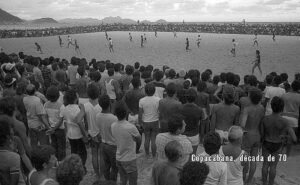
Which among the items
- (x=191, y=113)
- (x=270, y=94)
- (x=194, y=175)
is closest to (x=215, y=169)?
(x=194, y=175)

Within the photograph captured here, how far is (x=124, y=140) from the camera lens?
425 centimetres

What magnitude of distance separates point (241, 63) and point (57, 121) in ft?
54.6

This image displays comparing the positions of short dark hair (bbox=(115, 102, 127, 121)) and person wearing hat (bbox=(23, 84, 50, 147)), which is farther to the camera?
person wearing hat (bbox=(23, 84, 50, 147))

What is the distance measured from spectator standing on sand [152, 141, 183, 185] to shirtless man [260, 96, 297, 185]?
7.40 feet

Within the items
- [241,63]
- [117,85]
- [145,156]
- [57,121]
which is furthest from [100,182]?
[241,63]

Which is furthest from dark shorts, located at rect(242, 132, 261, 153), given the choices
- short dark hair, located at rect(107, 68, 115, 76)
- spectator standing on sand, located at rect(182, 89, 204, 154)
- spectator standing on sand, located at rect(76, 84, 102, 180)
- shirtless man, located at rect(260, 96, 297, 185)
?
short dark hair, located at rect(107, 68, 115, 76)

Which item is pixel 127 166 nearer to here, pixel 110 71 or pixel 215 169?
pixel 215 169

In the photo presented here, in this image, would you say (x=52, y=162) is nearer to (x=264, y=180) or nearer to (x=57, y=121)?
(x=57, y=121)

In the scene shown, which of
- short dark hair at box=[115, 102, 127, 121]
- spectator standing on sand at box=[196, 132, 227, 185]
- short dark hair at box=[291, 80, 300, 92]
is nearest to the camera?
spectator standing on sand at box=[196, 132, 227, 185]

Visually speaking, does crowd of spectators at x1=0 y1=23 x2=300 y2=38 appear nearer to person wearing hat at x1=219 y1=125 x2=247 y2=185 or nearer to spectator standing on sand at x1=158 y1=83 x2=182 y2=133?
spectator standing on sand at x1=158 y1=83 x2=182 y2=133

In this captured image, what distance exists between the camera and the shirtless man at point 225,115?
493cm

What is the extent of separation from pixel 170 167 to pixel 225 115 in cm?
212

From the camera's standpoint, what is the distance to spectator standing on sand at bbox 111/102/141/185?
4.21m

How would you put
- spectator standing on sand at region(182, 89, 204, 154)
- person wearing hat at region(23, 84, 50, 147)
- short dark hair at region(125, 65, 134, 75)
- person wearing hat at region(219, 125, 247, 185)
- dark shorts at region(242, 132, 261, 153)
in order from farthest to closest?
short dark hair at region(125, 65, 134, 75), person wearing hat at region(23, 84, 50, 147), dark shorts at region(242, 132, 261, 153), spectator standing on sand at region(182, 89, 204, 154), person wearing hat at region(219, 125, 247, 185)
